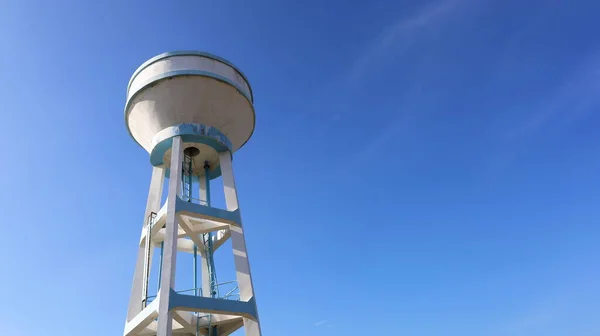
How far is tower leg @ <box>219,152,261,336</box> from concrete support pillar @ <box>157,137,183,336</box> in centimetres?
161

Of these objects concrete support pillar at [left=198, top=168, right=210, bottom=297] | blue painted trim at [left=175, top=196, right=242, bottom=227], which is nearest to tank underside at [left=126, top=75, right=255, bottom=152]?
concrete support pillar at [left=198, top=168, right=210, bottom=297]

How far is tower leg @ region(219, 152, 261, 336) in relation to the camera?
13234 millimetres

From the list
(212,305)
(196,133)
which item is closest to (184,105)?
(196,133)

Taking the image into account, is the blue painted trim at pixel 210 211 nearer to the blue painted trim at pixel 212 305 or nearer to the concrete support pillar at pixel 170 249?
the concrete support pillar at pixel 170 249

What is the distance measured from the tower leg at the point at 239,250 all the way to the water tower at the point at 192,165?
0.03 meters

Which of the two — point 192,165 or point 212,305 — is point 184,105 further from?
point 212,305

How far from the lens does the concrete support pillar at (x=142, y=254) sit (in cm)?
1405

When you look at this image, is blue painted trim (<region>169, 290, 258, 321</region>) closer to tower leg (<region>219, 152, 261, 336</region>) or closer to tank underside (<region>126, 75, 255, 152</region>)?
tower leg (<region>219, 152, 261, 336</region>)

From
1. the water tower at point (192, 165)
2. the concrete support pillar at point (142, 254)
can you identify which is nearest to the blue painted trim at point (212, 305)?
the water tower at point (192, 165)

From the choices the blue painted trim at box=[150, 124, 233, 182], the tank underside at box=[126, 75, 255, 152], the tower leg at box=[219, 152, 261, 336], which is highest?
the tank underside at box=[126, 75, 255, 152]

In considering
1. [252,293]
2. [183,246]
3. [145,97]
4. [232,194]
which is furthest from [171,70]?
[252,293]

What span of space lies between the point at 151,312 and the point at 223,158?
5.73 meters

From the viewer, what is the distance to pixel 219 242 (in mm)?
16203

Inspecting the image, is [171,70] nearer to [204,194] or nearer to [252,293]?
[204,194]
